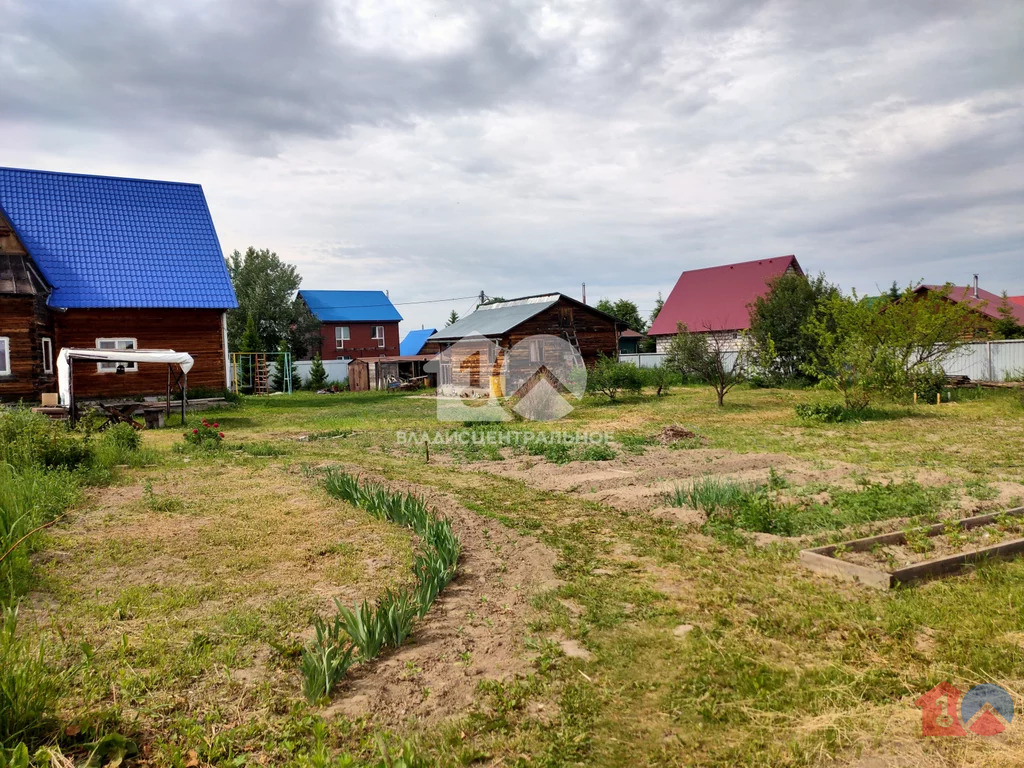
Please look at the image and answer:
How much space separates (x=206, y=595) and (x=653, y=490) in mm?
5438

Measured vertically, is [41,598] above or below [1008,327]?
below

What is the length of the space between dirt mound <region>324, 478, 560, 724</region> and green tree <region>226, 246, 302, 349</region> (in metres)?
39.4

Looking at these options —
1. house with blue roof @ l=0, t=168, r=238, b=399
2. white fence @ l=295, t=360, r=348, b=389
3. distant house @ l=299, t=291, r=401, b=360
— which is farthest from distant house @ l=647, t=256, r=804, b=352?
house with blue roof @ l=0, t=168, r=238, b=399

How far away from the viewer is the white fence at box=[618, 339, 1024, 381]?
2292cm

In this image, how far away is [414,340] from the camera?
58.0 meters

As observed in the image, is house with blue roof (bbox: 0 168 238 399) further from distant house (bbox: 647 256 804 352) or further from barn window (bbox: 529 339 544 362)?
distant house (bbox: 647 256 804 352)

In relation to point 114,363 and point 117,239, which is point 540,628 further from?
point 117,239

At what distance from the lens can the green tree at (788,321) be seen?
26688 millimetres

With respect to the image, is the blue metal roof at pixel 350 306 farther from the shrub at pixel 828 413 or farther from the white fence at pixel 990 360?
the shrub at pixel 828 413

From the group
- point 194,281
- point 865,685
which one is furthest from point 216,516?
point 194,281

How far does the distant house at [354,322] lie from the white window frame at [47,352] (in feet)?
76.4

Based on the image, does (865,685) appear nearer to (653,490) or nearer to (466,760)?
(466,760)

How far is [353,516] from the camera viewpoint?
24.2 ft

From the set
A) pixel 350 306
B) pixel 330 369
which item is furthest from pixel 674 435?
pixel 350 306
